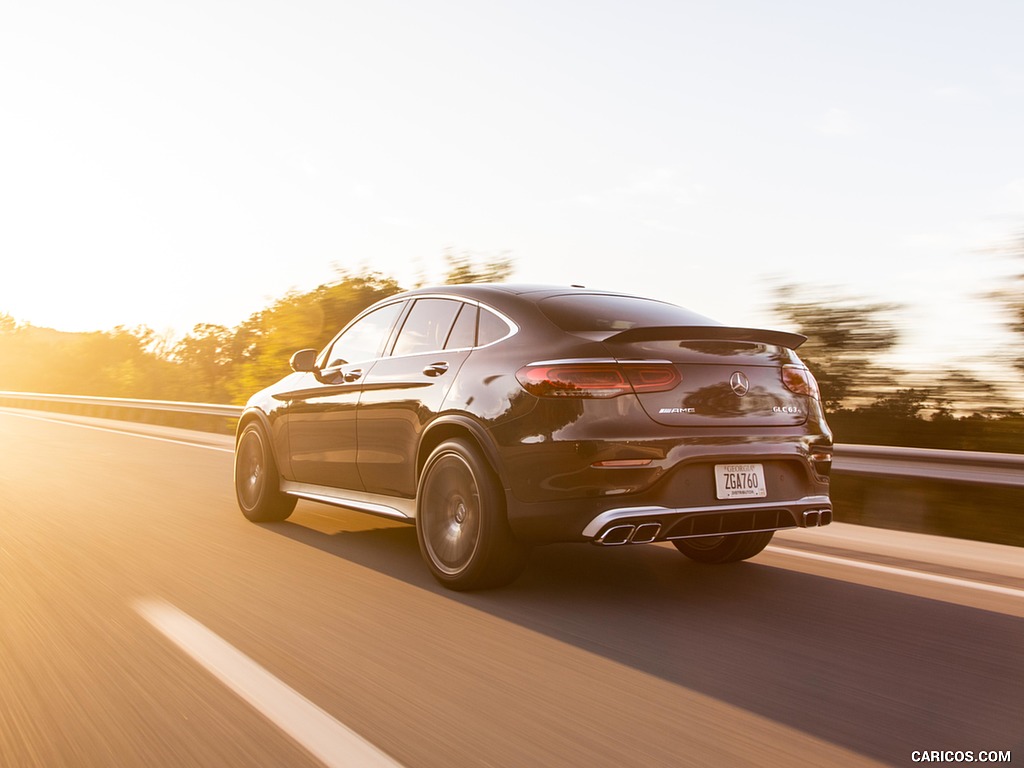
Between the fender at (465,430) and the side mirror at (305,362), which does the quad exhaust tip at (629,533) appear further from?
the side mirror at (305,362)

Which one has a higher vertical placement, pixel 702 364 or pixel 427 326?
pixel 427 326

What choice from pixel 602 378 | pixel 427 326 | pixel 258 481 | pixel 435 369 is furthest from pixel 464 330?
pixel 258 481

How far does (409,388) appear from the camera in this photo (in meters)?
5.89

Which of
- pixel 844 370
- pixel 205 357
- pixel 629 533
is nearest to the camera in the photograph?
pixel 629 533

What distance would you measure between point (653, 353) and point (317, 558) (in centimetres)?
271

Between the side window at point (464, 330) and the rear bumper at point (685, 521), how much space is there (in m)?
1.42

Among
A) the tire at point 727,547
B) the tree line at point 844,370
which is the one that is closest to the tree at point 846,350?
the tree line at point 844,370

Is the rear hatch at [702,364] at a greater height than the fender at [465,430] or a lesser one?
greater

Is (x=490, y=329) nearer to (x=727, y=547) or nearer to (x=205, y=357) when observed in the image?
(x=727, y=547)

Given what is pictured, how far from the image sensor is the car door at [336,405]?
21.5ft

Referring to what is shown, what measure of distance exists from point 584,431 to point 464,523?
1.00 metres

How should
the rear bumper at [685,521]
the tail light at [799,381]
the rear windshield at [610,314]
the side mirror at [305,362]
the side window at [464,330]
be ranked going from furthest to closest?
the side mirror at [305,362] → the side window at [464,330] → the tail light at [799,381] → the rear windshield at [610,314] → the rear bumper at [685,521]

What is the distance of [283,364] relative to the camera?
17906 millimetres

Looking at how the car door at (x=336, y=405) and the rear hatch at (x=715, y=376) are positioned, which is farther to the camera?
the car door at (x=336, y=405)
